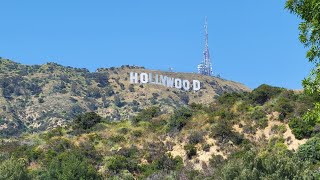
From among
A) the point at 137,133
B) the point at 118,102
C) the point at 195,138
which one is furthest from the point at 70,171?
the point at 118,102

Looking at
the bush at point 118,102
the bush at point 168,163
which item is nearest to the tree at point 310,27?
the bush at point 168,163

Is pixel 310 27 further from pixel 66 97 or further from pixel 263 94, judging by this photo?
pixel 66 97

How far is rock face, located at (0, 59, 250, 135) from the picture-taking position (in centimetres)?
15275

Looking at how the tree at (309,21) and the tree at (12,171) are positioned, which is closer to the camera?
the tree at (309,21)

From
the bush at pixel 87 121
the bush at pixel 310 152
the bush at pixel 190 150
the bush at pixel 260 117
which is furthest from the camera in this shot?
the bush at pixel 87 121

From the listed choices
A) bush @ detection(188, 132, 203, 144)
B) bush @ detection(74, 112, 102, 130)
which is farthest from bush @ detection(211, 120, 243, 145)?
bush @ detection(74, 112, 102, 130)

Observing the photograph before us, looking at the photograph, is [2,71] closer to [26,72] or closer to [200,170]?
[26,72]

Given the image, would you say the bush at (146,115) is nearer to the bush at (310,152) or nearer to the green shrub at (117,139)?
the green shrub at (117,139)

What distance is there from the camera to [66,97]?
561 ft

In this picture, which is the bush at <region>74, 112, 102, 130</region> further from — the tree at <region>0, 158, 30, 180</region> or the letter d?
the letter d

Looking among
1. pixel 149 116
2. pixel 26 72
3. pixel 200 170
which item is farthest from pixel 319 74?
pixel 26 72

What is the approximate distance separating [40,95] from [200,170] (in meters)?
123

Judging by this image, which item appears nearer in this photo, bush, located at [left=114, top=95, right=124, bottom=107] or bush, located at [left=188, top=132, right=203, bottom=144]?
bush, located at [left=188, top=132, right=203, bottom=144]

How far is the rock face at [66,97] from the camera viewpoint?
501 feet
